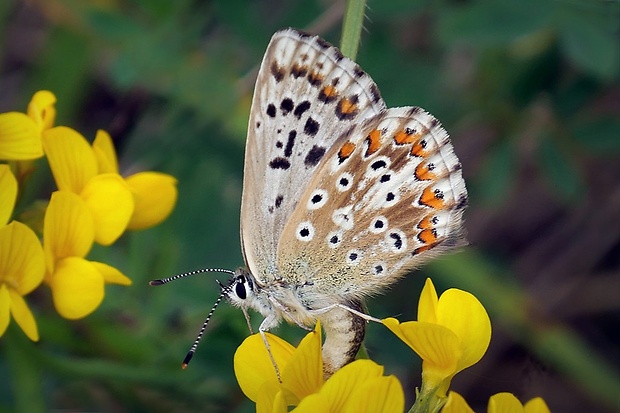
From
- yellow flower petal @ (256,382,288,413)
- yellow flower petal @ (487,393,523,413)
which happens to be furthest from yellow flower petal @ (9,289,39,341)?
yellow flower petal @ (487,393,523,413)

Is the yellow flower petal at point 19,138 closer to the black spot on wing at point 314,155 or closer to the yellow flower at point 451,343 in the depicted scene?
the black spot on wing at point 314,155

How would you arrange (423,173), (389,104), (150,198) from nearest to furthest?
1. (423,173)
2. (150,198)
3. (389,104)

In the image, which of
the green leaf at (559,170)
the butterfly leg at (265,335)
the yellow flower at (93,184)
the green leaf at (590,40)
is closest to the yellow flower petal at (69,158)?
the yellow flower at (93,184)

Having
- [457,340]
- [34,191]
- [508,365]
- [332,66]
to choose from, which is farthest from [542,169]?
[34,191]

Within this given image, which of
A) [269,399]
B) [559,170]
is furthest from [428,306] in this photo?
[559,170]

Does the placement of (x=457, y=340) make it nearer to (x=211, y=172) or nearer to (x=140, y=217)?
(x=140, y=217)

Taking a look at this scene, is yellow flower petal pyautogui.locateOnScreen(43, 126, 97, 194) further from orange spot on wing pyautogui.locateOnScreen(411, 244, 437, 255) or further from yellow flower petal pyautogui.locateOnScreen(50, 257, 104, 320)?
orange spot on wing pyautogui.locateOnScreen(411, 244, 437, 255)

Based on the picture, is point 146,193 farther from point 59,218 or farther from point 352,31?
point 352,31
